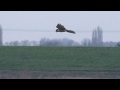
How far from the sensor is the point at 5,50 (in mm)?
9133

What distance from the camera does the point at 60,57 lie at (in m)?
9.41

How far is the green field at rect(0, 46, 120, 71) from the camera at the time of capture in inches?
338

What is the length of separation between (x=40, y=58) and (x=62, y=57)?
67 centimetres

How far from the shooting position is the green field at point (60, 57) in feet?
28.1
